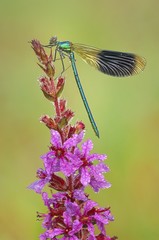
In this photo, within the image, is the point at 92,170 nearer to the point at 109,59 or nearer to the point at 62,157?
the point at 62,157

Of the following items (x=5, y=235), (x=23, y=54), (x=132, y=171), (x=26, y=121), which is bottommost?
(x=5, y=235)

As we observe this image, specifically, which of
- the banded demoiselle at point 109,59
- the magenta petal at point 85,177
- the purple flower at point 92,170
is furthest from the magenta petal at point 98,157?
the banded demoiselle at point 109,59

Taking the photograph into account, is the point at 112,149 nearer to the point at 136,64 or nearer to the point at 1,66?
the point at 1,66

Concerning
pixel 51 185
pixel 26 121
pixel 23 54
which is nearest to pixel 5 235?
pixel 26 121

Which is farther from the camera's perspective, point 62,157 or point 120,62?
point 120,62

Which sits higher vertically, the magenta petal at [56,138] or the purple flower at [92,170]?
the magenta petal at [56,138]

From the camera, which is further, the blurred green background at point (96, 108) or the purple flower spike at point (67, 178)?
the blurred green background at point (96, 108)

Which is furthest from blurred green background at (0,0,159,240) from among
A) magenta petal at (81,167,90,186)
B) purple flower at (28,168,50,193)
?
magenta petal at (81,167,90,186)

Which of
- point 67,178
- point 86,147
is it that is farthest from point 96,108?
point 67,178

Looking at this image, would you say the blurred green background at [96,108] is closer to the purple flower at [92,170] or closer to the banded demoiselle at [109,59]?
the banded demoiselle at [109,59]
